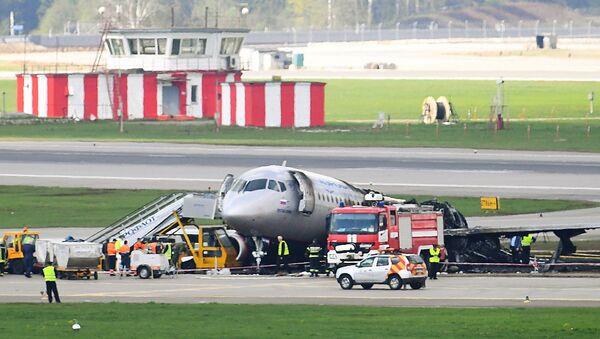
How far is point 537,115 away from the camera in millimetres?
172125

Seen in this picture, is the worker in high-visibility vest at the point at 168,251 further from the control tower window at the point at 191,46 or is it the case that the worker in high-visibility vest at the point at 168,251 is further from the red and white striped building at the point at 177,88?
the control tower window at the point at 191,46

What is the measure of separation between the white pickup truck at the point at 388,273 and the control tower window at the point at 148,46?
9832cm

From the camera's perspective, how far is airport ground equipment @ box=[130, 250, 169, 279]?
57438 millimetres

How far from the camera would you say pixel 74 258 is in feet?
186

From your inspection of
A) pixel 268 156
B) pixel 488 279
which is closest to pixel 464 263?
pixel 488 279

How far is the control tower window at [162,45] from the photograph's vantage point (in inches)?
5861

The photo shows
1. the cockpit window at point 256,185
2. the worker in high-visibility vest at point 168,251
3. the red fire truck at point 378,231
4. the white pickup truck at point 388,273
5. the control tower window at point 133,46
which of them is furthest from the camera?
the control tower window at point 133,46

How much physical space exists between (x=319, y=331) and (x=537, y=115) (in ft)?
439

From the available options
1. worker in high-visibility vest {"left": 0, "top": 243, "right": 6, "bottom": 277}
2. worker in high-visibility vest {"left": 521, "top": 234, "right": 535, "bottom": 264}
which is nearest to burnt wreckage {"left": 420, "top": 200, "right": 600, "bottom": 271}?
worker in high-visibility vest {"left": 521, "top": 234, "right": 535, "bottom": 264}

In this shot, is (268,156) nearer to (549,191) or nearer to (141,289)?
(549,191)

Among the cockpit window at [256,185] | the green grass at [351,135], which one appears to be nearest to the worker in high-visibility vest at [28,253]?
the cockpit window at [256,185]

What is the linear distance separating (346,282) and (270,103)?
9153 cm

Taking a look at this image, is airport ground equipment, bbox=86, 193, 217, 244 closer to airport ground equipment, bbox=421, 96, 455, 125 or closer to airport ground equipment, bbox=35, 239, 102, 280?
airport ground equipment, bbox=35, 239, 102, 280

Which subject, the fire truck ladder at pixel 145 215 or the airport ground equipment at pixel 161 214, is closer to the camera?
the airport ground equipment at pixel 161 214
